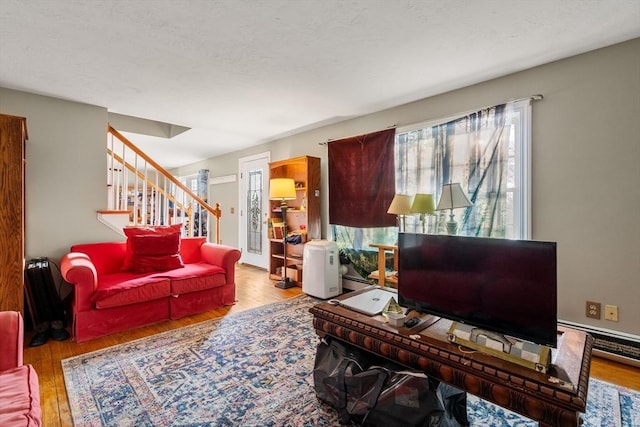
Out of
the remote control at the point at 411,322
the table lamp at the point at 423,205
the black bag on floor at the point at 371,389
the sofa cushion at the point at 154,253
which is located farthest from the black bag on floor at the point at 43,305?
the table lamp at the point at 423,205

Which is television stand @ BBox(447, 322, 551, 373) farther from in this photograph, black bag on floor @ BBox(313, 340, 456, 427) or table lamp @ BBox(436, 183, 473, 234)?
table lamp @ BBox(436, 183, 473, 234)

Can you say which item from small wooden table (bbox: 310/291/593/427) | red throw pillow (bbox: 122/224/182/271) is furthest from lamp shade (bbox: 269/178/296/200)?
small wooden table (bbox: 310/291/593/427)

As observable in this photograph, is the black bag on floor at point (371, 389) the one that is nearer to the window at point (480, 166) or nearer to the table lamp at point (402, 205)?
the table lamp at point (402, 205)

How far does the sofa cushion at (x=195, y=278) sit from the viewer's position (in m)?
2.93

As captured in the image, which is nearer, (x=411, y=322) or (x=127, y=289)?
(x=411, y=322)

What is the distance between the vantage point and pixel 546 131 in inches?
96.4

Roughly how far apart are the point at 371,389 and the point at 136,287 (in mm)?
2278

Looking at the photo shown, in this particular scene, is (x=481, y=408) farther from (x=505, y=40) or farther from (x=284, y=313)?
(x=505, y=40)

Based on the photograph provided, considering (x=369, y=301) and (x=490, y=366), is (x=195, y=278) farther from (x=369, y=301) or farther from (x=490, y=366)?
(x=490, y=366)

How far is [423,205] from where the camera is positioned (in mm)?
2818

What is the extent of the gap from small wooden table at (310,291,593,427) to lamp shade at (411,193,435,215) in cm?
140

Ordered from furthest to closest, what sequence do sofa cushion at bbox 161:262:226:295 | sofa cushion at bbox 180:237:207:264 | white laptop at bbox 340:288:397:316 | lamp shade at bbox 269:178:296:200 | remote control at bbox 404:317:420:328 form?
lamp shade at bbox 269:178:296:200 → sofa cushion at bbox 180:237:207:264 → sofa cushion at bbox 161:262:226:295 → white laptop at bbox 340:288:397:316 → remote control at bbox 404:317:420:328

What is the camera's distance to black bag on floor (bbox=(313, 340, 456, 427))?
1278 mm

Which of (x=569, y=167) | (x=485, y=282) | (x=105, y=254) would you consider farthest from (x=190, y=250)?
(x=569, y=167)
